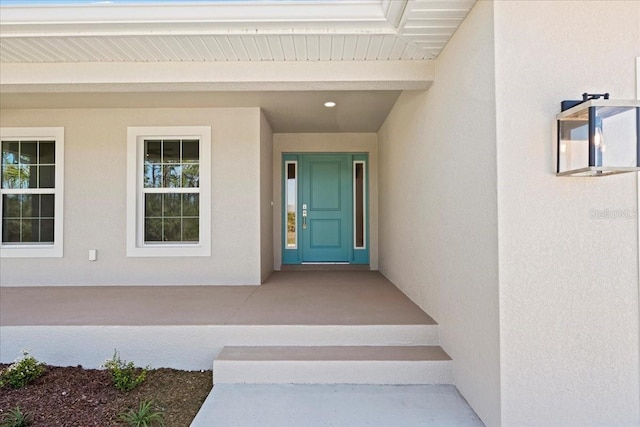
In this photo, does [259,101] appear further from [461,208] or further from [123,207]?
[461,208]

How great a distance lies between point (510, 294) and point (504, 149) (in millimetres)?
839

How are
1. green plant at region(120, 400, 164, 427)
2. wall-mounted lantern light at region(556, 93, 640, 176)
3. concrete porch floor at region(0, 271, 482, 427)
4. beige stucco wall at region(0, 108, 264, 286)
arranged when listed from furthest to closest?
beige stucco wall at region(0, 108, 264, 286) < concrete porch floor at region(0, 271, 482, 427) < green plant at region(120, 400, 164, 427) < wall-mounted lantern light at region(556, 93, 640, 176)

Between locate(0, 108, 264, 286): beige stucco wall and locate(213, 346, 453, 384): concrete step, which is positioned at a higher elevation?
locate(0, 108, 264, 286): beige stucco wall

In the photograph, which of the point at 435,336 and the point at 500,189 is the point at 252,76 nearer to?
the point at 500,189

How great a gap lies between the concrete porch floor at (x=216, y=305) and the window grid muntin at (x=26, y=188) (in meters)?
0.74

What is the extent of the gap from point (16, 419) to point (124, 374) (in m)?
0.66

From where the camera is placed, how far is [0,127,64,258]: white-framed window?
4934 mm

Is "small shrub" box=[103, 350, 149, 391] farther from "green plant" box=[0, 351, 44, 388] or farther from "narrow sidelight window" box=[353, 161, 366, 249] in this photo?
"narrow sidelight window" box=[353, 161, 366, 249]

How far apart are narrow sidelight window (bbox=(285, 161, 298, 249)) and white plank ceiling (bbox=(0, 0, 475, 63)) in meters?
3.42

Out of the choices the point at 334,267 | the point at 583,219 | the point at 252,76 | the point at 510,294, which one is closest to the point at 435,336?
the point at 510,294

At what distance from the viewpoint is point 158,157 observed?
502cm

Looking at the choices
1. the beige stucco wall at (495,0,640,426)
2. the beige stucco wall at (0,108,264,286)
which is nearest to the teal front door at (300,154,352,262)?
the beige stucco wall at (0,108,264,286)

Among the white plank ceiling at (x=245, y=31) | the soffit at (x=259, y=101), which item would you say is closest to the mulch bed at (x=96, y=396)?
the white plank ceiling at (x=245, y=31)

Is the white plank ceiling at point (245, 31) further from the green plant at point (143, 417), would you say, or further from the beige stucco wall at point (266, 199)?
the green plant at point (143, 417)
